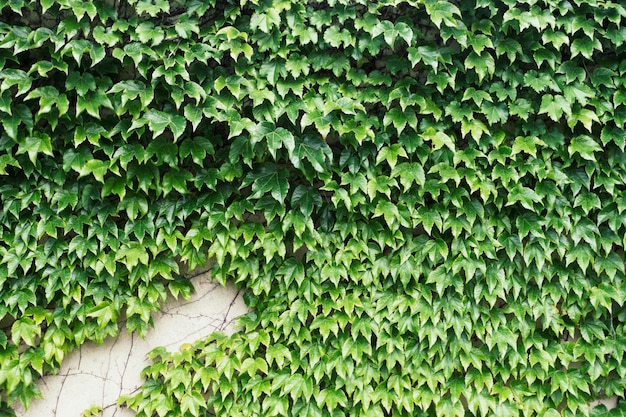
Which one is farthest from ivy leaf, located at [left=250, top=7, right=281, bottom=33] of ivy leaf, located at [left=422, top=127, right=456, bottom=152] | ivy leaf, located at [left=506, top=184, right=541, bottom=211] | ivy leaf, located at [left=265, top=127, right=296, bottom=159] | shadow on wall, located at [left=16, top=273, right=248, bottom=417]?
A: ivy leaf, located at [left=506, top=184, right=541, bottom=211]

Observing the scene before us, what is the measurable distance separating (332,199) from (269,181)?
38 centimetres

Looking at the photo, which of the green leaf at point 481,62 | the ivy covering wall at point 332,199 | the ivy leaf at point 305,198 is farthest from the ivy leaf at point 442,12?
the ivy leaf at point 305,198

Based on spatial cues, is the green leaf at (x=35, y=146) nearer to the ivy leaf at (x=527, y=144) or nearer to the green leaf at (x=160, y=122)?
the green leaf at (x=160, y=122)

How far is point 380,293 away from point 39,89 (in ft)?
7.27

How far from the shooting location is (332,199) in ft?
8.47

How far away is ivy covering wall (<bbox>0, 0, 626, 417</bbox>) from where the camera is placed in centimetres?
252

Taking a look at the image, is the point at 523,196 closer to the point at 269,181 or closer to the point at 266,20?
the point at 269,181

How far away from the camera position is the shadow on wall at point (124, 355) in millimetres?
2766

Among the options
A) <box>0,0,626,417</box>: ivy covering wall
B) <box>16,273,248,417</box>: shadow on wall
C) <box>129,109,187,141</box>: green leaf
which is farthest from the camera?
<box>16,273,248,417</box>: shadow on wall

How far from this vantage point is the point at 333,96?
2621 mm

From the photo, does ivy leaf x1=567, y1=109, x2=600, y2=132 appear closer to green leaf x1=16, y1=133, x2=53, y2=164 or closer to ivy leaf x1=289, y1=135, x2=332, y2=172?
ivy leaf x1=289, y1=135, x2=332, y2=172

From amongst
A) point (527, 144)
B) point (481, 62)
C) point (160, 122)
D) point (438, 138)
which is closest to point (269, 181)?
point (160, 122)

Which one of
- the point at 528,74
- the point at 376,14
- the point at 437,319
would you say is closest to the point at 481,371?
the point at 437,319

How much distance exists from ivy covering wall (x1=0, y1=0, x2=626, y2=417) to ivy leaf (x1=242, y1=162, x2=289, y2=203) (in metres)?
0.03
